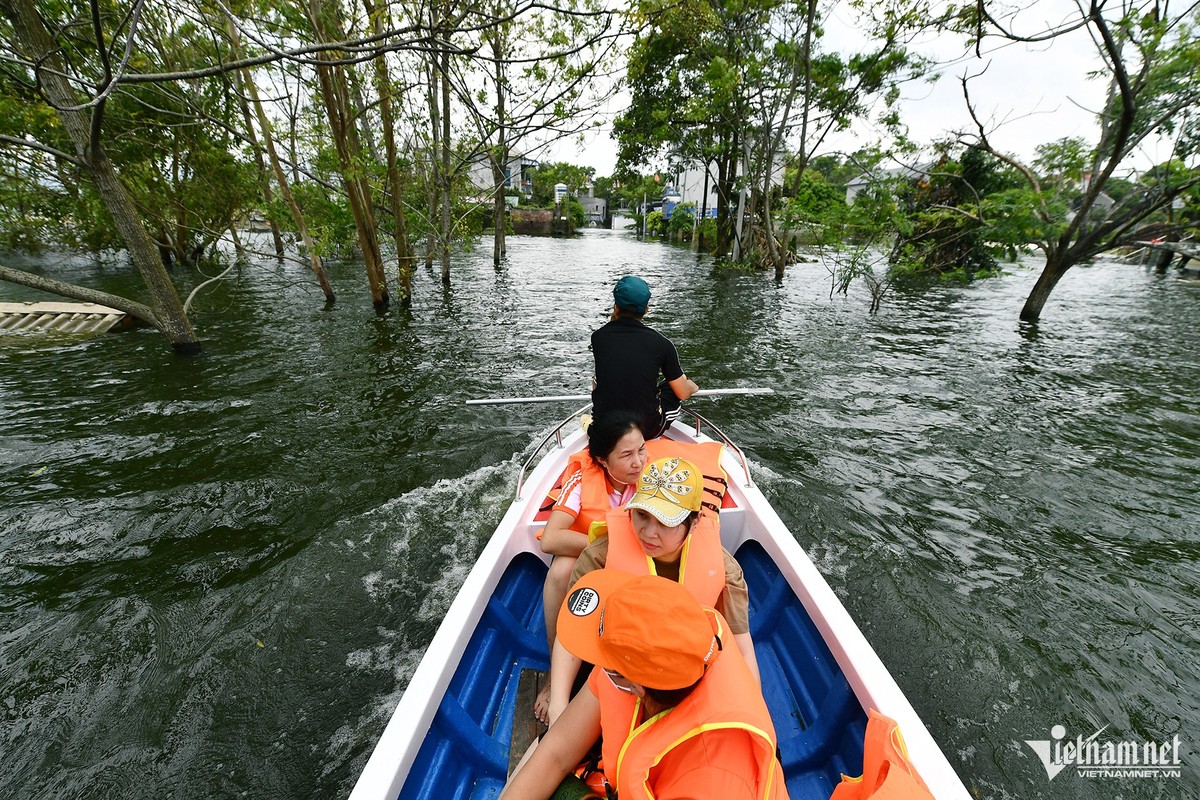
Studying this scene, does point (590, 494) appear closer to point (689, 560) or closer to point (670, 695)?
point (689, 560)

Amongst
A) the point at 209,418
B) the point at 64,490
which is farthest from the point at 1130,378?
the point at 64,490

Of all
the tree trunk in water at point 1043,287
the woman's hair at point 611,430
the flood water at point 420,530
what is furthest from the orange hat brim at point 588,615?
the tree trunk in water at point 1043,287

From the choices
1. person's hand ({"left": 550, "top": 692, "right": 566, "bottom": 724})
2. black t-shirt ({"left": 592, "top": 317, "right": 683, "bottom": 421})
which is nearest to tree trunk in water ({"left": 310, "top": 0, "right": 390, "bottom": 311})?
black t-shirt ({"left": 592, "top": 317, "right": 683, "bottom": 421})

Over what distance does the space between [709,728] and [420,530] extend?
3880mm

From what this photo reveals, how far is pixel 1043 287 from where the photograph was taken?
11.8m

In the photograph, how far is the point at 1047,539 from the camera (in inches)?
175

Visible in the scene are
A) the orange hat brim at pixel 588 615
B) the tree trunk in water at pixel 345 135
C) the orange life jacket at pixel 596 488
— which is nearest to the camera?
the orange hat brim at pixel 588 615

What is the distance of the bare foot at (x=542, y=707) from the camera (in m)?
2.26

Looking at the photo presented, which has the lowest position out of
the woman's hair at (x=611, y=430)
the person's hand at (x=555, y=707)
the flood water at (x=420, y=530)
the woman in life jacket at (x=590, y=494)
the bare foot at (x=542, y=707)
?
the flood water at (x=420, y=530)

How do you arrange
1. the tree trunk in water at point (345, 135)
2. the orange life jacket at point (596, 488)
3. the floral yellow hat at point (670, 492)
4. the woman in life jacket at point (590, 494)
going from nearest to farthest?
1. the floral yellow hat at point (670, 492)
2. the woman in life jacket at point (590, 494)
3. the orange life jacket at point (596, 488)
4. the tree trunk in water at point (345, 135)

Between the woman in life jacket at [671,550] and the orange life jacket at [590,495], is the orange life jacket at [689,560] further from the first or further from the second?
the orange life jacket at [590,495]

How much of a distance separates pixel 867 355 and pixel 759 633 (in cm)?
868

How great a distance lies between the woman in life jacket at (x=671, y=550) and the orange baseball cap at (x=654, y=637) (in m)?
0.53

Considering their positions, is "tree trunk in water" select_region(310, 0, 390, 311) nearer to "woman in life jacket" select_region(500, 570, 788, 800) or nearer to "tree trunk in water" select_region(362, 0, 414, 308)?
"tree trunk in water" select_region(362, 0, 414, 308)
